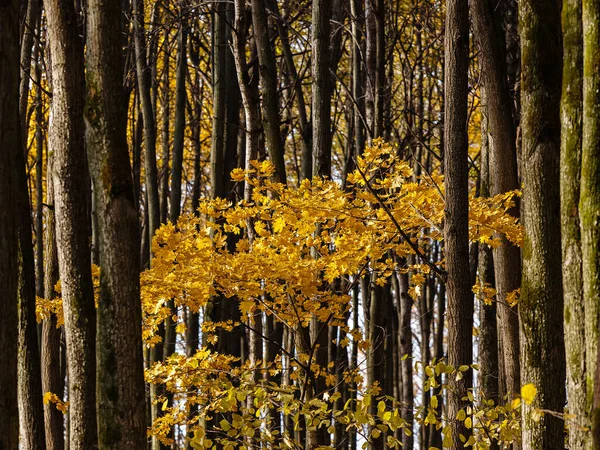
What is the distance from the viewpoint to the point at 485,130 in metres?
8.05

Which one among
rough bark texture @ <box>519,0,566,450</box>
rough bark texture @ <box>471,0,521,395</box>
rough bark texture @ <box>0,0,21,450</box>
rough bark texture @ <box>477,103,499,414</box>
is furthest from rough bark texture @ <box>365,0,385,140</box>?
rough bark texture @ <box>0,0,21,450</box>

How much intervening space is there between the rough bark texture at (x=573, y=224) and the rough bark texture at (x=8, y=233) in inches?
111

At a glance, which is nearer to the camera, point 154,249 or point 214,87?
point 154,249

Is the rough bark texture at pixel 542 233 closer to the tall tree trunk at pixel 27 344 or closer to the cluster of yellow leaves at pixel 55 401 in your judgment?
the tall tree trunk at pixel 27 344

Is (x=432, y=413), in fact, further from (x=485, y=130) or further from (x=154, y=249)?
(x=485, y=130)

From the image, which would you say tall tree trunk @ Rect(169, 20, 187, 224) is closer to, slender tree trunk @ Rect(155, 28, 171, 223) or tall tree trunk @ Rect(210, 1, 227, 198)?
tall tree trunk @ Rect(210, 1, 227, 198)

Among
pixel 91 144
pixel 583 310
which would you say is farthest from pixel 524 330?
pixel 91 144

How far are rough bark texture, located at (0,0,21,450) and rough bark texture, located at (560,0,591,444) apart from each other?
2.81 meters

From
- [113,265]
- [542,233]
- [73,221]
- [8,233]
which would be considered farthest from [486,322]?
[8,233]

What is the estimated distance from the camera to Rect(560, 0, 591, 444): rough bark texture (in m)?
3.84

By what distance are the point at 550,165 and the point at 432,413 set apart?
1.68 meters

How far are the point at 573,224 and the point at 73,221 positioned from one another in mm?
3248

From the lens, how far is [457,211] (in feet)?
17.7

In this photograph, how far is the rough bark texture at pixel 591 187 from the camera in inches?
135
